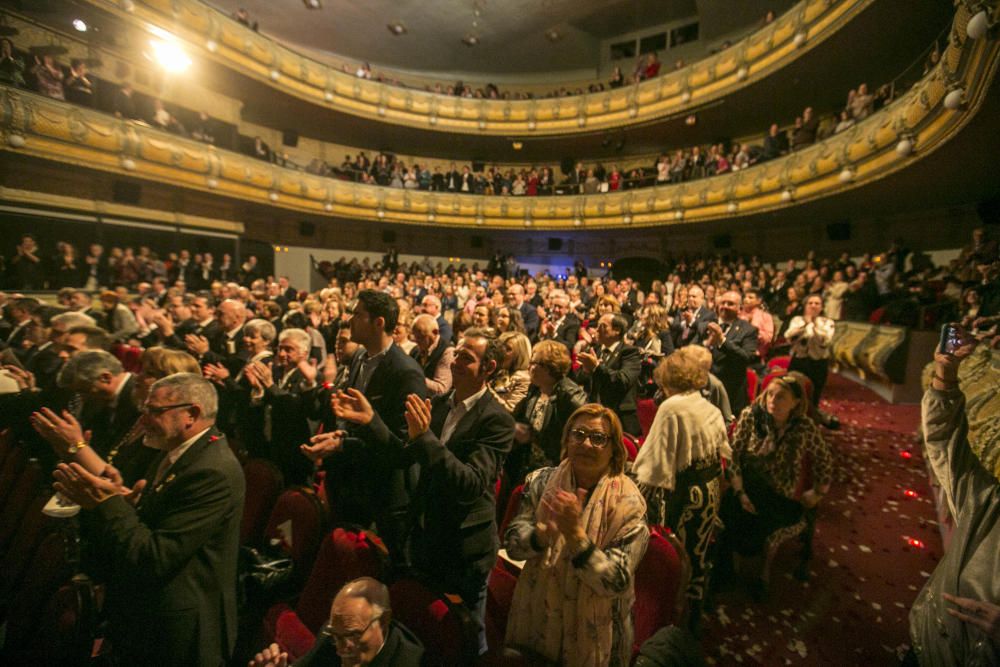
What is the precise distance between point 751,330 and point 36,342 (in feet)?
22.6

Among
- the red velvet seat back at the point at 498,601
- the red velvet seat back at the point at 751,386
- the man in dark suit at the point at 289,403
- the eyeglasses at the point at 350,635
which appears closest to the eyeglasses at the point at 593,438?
the red velvet seat back at the point at 498,601

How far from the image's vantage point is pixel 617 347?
10.5 feet

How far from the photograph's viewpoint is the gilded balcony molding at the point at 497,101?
31.9 ft

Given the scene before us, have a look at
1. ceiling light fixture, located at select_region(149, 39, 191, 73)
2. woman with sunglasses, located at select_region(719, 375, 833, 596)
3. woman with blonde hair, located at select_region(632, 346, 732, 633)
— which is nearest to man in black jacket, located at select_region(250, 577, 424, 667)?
woman with blonde hair, located at select_region(632, 346, 732, 633)

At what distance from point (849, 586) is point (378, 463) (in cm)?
290

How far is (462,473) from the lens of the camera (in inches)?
61.3

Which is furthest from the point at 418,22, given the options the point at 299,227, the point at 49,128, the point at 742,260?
the point at 742,260

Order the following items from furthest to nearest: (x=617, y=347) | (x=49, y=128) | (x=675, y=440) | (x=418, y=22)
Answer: (x=418, y=22) < (x=49, y=128) < (x=617, y=347) < (x=675, y=440)

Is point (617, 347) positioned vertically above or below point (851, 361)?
above

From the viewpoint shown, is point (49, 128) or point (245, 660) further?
point (49, 128)

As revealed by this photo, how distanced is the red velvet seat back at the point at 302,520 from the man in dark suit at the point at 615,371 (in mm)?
1748

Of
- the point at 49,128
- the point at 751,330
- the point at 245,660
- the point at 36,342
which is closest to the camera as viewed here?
the point at 245,660

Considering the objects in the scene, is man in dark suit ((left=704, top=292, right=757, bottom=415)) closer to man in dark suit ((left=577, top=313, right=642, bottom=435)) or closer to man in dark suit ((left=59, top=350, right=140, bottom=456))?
man in dark suit ((left=577, top=313, right=642, bottom=435))

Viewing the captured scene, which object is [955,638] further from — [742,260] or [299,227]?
[299,227]
